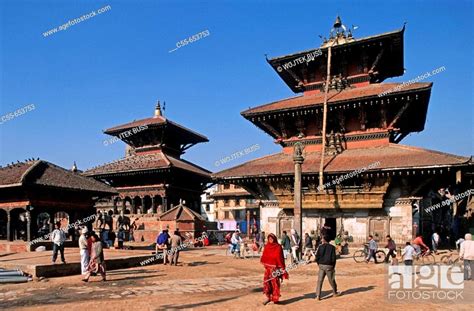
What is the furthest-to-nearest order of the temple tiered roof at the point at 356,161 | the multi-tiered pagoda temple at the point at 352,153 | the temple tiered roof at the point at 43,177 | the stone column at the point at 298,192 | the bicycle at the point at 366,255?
the multi-tiered pagoda temple at the point at 352,153, the stone column at the point at 298,192, the temple tiered roof at the point at 43,177, the temple tiered roof at the point at 356,161, the bicycle at the point at 366,255

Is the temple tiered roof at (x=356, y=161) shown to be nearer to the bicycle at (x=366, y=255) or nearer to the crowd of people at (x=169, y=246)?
the bicycle at (x=366, y=255)

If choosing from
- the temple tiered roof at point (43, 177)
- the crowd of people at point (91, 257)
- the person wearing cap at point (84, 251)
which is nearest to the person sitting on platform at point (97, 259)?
the crowd of people at point (91, 257)

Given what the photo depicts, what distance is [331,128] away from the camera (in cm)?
2722

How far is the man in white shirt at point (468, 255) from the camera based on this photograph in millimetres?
12758

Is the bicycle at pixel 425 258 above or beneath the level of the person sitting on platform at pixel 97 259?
beneath

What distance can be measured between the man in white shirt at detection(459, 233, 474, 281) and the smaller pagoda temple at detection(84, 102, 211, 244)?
27670mm

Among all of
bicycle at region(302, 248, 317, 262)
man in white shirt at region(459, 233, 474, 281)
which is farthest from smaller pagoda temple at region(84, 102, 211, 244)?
man in white shirt at region(459, 233, 474, 281)

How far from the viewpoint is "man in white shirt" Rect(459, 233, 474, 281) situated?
12758 mm

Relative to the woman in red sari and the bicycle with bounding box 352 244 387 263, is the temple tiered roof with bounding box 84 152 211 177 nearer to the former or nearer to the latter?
the bicycle with bounding box 352 244 387 263

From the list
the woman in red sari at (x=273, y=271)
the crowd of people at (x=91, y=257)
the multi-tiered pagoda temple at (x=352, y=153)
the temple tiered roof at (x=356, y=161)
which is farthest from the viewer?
the multi-tiered pagoda temple at (x=352, y=153)

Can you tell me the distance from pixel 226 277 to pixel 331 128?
50.0 feet

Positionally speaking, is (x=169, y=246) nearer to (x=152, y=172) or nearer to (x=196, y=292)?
(x=196, y=292)

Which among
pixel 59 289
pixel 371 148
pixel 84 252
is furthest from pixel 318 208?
pixel 59 289

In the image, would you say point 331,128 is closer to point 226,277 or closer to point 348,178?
point 348,178
